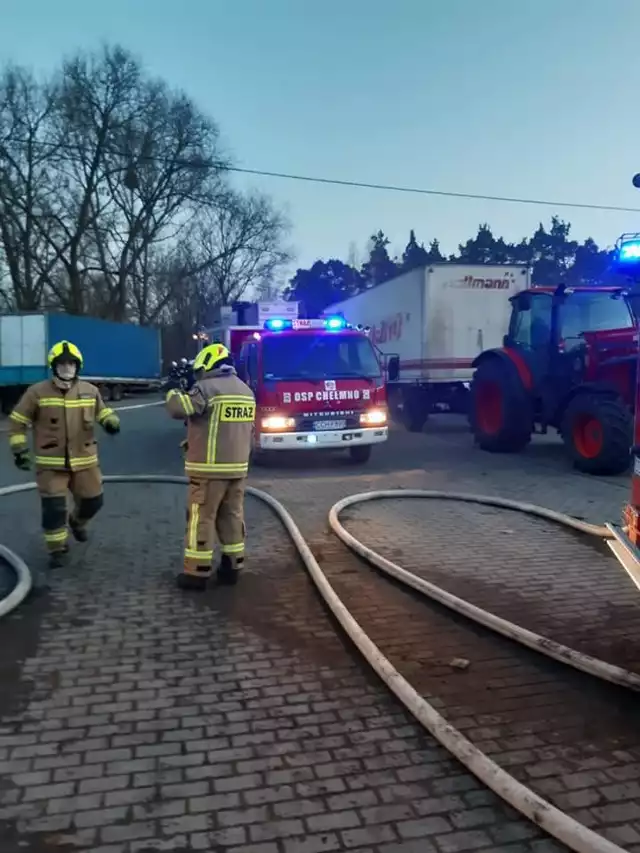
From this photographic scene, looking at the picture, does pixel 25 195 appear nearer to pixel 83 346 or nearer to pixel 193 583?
pixel 83 346

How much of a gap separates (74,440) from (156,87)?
1438 inches

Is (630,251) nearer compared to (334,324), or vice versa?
(630,251)

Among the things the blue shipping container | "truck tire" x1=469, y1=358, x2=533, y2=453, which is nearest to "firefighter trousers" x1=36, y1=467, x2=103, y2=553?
"truck tire" x1=469, y1=358, x2=533, y2=453

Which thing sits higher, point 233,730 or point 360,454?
point 360,454

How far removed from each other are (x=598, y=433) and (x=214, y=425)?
6.43 meters

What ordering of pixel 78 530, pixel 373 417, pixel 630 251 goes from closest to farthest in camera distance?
→ pixel 630 251 < pixel 78 530 < pixel 373 417

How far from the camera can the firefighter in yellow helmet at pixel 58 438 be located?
19.7ft

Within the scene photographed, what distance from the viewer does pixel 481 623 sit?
464 centimetres

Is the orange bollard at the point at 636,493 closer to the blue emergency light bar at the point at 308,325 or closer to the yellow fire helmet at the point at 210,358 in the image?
the yellow fire helmet at the point at 210,358

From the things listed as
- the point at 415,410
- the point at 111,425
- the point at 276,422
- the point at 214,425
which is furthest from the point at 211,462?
the point at 415,410

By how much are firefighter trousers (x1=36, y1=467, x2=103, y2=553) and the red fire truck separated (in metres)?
4.61

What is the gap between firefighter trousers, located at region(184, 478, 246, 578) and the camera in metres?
5.45

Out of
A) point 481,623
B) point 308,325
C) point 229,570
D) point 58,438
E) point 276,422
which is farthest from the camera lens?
point 308,325

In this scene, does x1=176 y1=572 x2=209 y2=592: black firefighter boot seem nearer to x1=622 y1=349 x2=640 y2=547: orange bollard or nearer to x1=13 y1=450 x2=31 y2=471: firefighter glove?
x1=13 y1=450 x2=31 y2=471: firefighter glove
